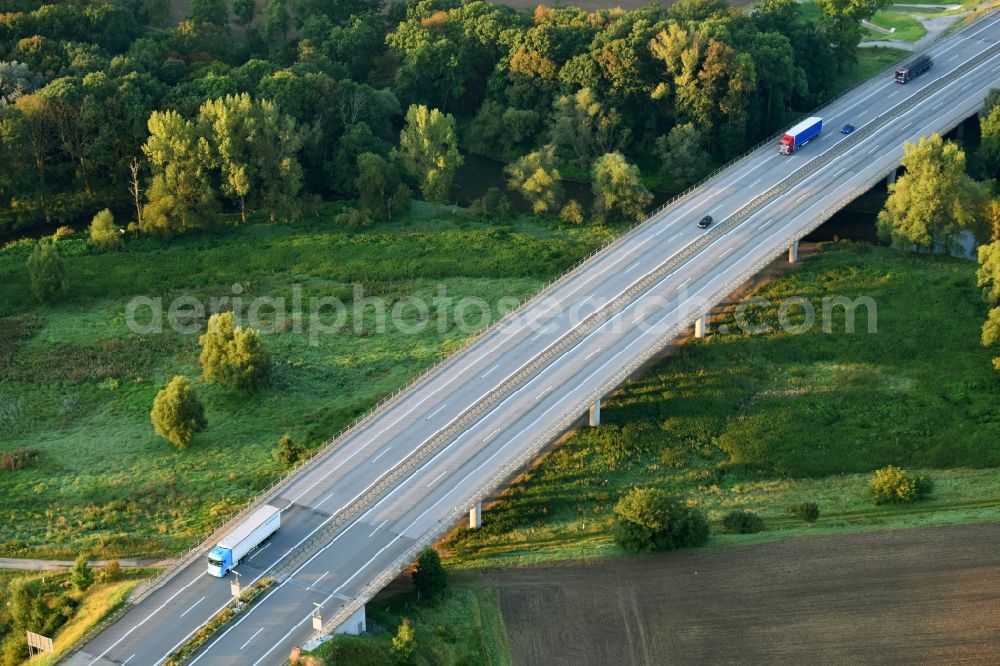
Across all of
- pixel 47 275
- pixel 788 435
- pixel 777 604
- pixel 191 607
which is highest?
pixel 47 275

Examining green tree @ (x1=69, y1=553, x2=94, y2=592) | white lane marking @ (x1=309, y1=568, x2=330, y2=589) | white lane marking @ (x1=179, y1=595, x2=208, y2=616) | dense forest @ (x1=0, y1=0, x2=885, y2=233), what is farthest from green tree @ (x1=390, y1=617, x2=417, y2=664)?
dense forest @ (x1=0, y1=0, x2=885, y2=233)

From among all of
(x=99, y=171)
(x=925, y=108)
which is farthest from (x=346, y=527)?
(x=925, y=108)

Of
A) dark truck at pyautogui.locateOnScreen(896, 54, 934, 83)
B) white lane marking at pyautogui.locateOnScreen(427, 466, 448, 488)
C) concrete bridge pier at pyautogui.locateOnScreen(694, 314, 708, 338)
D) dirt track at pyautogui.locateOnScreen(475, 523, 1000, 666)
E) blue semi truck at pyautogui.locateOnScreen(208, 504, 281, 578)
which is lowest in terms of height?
dirt track at pyautogui.locateOnScreen(475, 523, 1000, 666)

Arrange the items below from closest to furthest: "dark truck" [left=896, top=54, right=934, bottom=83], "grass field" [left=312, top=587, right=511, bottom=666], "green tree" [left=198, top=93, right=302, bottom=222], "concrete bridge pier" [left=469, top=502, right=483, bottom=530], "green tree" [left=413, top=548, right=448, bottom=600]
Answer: "grass field" [left=312, top=587, right=511, bottom=666] < "green tree" [left=413, top=548, right=448, bottom=600] < "concrete bridge pier" [left=469, top=502, right=483, bottom=530] < "green tree" [left=198, top=93, right=302, bottom=222] < "dark truck" [left=896, top=54, right=934, bottom=83]

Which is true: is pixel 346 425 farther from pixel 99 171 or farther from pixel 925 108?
pixel 925 108

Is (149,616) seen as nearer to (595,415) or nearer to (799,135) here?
(595,415)

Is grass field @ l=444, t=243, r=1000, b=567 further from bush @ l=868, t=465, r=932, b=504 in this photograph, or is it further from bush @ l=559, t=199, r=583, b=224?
bush @ l=559, t=199, r=583, b=224

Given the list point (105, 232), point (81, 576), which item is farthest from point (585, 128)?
point (81, 576)
